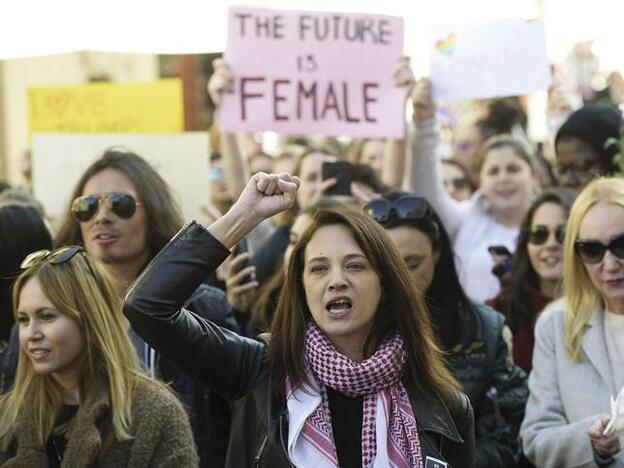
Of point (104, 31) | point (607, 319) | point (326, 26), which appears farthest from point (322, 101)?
point (607, 319)

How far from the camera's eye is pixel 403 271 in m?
3.70

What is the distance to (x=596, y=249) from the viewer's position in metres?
4.45

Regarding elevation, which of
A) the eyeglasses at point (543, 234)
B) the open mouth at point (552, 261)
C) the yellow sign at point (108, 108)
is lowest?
the open mouth at point (552, 261)

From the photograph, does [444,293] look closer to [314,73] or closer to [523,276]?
[523,276]

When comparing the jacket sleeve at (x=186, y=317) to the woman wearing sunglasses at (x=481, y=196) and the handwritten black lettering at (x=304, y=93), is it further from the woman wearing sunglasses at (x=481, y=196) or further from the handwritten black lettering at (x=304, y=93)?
the handwritten black lettering at (x=304, y=93)

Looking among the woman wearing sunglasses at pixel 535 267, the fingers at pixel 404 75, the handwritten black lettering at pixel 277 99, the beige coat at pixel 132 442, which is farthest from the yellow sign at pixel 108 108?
the beige coat at pixel 132 442

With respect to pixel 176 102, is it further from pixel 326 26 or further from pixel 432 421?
pixel 432 421

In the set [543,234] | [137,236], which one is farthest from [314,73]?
[137,236]

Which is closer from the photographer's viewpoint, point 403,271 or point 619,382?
point 403,271

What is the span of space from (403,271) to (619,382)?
109cm

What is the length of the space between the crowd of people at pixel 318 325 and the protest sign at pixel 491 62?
0.14 m

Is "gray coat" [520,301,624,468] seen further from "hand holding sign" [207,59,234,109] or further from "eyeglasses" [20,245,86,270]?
"hand holding sign" [207,59,234,109]

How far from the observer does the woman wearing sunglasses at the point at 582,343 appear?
4336 millimetres

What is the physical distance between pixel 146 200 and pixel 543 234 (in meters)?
1.76
